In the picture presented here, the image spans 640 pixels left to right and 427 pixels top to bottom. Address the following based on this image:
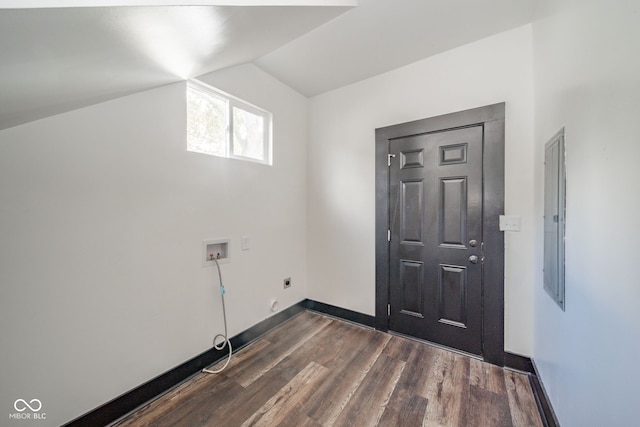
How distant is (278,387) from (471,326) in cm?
165

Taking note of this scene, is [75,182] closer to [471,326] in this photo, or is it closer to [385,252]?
[385,252]

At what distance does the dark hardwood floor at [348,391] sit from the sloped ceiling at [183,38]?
1813 millimetres

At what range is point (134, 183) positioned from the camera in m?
1.49

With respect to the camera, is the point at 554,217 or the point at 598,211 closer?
the point at 598,211

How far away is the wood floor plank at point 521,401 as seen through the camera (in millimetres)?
1393

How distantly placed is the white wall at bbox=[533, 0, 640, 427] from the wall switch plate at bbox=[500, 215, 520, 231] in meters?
0.66

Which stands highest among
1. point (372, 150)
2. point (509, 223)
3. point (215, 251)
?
point (372, 150)

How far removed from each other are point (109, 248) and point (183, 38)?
49.0 inches

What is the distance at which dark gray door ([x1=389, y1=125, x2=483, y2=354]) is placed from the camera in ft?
6.49

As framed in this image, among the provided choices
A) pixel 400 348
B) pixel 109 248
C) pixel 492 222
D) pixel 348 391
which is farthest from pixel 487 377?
pixel 109 248

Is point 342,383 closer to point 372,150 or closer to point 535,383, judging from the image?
point 535,383

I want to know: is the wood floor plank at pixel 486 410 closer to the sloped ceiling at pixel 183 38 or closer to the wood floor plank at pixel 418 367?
the wood floor plank at pixel 418 367

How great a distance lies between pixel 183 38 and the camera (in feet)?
2.89

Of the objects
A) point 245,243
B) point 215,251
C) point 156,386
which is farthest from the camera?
point 245,243
